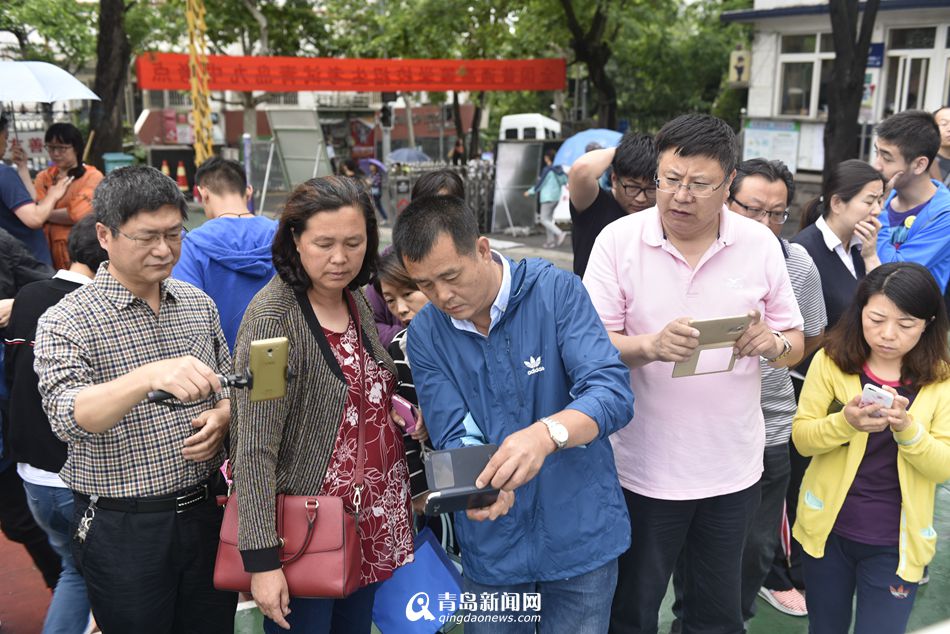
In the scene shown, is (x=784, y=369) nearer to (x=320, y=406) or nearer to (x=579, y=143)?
(x=320, y=406)

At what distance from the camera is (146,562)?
227cm

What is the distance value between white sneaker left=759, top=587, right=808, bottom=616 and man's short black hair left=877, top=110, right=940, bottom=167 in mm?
2051

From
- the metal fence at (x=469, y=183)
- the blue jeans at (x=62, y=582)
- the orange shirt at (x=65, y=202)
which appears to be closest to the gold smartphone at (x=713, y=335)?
the blue jeans at (x=62, y=582)

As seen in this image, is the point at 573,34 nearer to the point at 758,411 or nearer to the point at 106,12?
the point at 106,12

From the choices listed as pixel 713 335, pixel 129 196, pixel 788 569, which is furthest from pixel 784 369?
pixel 129 196

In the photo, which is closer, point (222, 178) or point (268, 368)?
point (268, 368)

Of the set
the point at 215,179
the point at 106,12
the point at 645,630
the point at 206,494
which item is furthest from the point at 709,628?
the point at 106,12

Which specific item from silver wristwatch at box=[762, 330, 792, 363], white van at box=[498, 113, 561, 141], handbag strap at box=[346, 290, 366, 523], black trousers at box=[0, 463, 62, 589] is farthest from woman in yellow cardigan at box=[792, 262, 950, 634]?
white van at box=[498, 113, 561, 141]

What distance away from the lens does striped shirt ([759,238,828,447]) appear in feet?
9.93

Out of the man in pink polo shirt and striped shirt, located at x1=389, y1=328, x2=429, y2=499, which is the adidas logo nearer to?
the man in pink polo shirt

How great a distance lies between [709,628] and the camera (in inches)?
104

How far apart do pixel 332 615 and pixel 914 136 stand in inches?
128

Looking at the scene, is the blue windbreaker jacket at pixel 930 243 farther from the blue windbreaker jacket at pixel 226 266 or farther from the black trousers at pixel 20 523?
the black trousers at pixel 20 523

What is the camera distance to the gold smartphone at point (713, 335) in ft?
7.02
